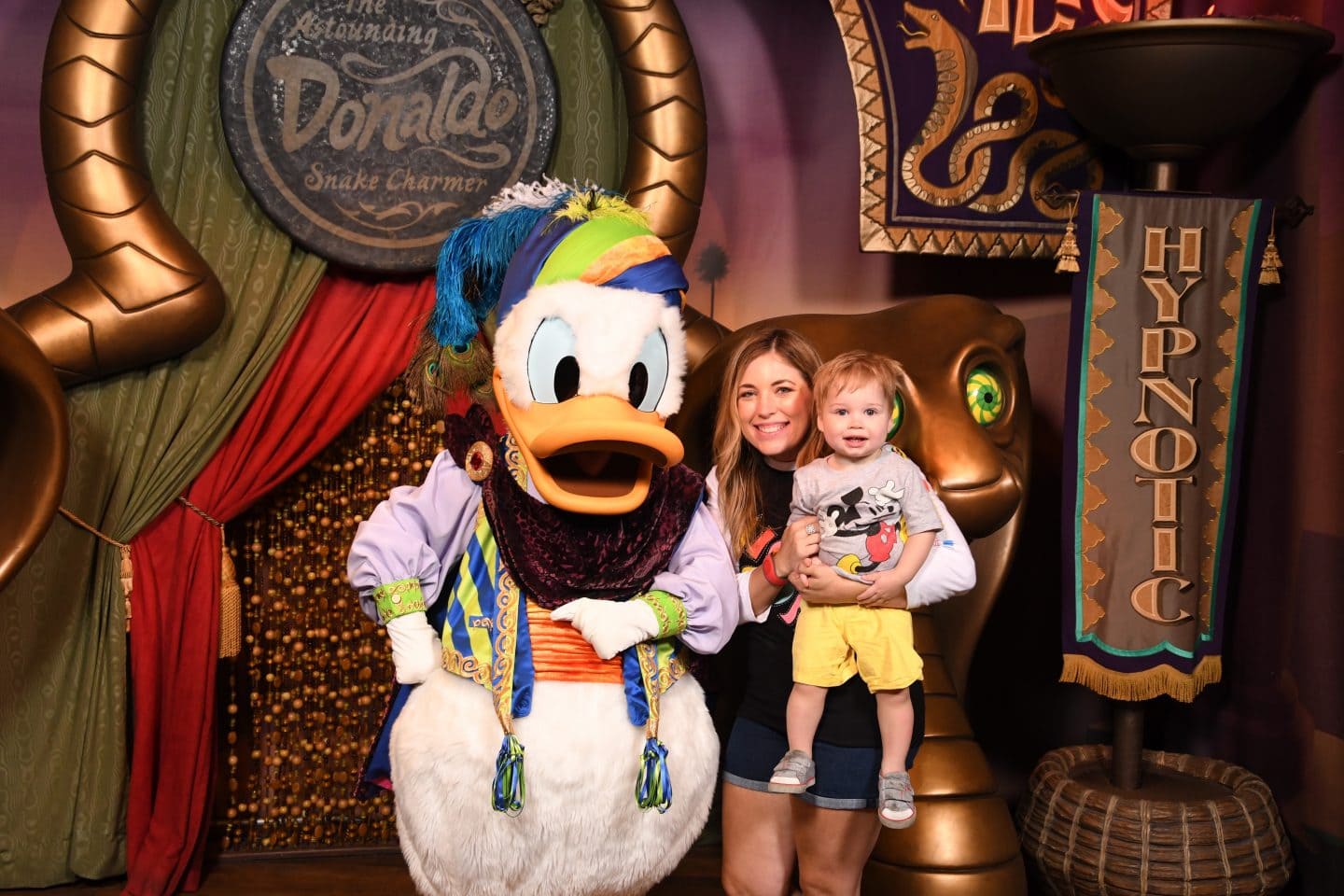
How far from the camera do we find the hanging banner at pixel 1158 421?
122 inches

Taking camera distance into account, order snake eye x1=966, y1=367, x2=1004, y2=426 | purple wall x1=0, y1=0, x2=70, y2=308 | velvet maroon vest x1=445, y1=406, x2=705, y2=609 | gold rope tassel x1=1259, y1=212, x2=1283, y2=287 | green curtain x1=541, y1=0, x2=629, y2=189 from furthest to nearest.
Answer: green curtain x1=541, y1=0, x2=629, y2=189, purple wall x1=0, y1=0, x2=70, y2=308, gold rope tassel x1=1259, y1=212, x2=1283, y2=287, snake eye x1=966, y1=367, x2=1004, y2=426, velvet maroon vest x1=445, y1=406, x2=705, y2=609

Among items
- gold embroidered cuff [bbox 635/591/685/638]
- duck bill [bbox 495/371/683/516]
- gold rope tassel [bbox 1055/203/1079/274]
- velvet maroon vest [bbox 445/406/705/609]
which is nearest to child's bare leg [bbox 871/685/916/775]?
gold embroidered cuff [bbox 635/591/685/638]

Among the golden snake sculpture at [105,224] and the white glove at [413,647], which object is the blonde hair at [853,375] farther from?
the golden snake sculpture at [105,224]

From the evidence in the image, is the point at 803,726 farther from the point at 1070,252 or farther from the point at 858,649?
the point at 1070,252

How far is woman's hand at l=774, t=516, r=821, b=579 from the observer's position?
2.21 metres

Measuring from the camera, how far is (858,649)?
7.31 feet

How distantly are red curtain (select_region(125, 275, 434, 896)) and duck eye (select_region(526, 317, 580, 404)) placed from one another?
1197 mm

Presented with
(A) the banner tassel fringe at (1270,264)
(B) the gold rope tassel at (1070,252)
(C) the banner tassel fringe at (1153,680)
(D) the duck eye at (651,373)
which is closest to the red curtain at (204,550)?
(D) the duck eye at (651,373)

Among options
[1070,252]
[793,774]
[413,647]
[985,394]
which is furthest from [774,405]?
[1070,252]

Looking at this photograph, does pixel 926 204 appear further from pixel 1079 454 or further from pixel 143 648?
pixel 143 648

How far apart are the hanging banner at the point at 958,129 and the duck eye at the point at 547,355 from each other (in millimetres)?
1380

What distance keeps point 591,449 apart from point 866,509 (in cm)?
44

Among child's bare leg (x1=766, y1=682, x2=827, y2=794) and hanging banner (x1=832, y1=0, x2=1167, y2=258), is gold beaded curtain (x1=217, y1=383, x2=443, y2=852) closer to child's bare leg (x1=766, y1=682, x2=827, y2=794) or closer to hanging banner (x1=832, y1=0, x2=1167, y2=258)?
hanging banner (x1=832, y1=0, x2=1167, y2=258)

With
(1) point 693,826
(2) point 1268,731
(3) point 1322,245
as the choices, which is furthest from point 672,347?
(2) point 1268,731
